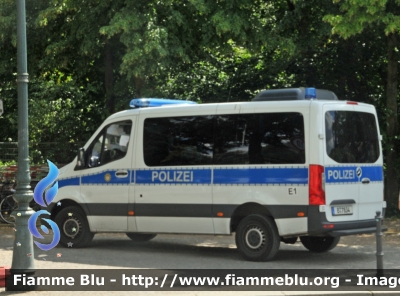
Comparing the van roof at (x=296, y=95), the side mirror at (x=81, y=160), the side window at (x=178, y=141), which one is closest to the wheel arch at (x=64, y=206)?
the side mirror at (x=81, y=160)

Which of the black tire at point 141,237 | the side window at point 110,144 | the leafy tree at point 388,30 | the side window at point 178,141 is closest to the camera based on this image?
the side window at point 178,141

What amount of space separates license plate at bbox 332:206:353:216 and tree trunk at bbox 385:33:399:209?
720 centimetres

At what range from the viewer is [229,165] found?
41.6 ft

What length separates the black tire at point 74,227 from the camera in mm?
14211

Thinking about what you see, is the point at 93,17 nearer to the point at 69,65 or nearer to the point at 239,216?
the point at 69,65

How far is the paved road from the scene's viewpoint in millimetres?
12141

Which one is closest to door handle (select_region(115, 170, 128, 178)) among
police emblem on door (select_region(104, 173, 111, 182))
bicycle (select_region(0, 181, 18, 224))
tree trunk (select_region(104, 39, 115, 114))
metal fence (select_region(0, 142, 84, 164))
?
police emblem on door (select_region(104, 173, 111, 182))

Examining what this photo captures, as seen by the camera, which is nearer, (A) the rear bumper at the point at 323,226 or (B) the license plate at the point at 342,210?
(A) the rear bumper at the point at 323,226

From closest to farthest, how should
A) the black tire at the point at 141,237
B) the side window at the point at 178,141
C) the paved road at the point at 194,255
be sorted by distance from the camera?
the paved road at the point at 194,255 → the side window at the point at 178,141 → the black tire at the point at 141,237

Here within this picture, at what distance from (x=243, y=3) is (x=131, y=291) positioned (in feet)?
31.0

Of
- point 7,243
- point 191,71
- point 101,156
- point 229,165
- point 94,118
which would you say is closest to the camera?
point 229,165

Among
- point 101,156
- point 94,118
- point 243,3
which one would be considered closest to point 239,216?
point 101,156

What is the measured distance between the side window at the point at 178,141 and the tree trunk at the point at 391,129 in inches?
292

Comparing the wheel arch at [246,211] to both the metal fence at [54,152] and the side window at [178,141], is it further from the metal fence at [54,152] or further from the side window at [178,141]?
the metal fence at [54,152]
